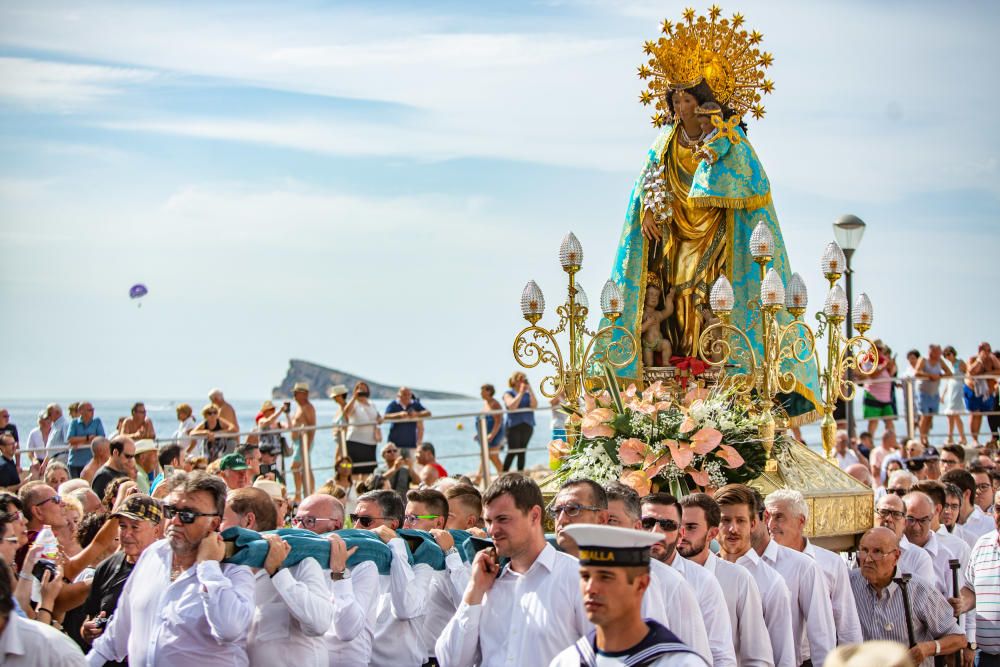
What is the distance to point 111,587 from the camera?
22.3 feet

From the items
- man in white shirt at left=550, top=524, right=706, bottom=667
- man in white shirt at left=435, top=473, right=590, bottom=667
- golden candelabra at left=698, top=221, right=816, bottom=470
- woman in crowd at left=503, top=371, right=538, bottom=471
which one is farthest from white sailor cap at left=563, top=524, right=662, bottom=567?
woman in crowd at left=503, top=371, right=538, bottom=471

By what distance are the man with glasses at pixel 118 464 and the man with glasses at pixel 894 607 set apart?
618 centimetres

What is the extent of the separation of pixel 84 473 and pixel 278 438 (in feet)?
8.45

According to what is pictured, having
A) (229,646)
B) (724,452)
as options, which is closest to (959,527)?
(724,452)

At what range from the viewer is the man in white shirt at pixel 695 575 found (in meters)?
6.19

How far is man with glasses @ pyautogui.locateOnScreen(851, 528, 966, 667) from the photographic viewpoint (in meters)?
7.70

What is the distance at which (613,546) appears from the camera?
169 inches

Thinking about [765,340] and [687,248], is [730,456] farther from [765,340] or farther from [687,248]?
[687,248]

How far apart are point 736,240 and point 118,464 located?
580cm

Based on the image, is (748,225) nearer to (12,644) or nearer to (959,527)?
(959,527)

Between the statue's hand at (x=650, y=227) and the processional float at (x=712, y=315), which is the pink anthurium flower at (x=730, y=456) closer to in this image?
the processional float at (x=712, y=315)

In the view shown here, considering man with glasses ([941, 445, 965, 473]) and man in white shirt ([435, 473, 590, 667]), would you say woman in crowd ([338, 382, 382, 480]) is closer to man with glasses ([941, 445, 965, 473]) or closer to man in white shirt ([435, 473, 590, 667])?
man with glasses ([941, 445, 965, 473])

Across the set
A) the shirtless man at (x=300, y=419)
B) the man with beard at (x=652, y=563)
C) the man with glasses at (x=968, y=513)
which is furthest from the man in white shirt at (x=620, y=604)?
the shirtless man at (x=300, y=419)

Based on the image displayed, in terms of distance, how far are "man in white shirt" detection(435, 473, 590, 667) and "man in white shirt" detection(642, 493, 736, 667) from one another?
0.64 m
